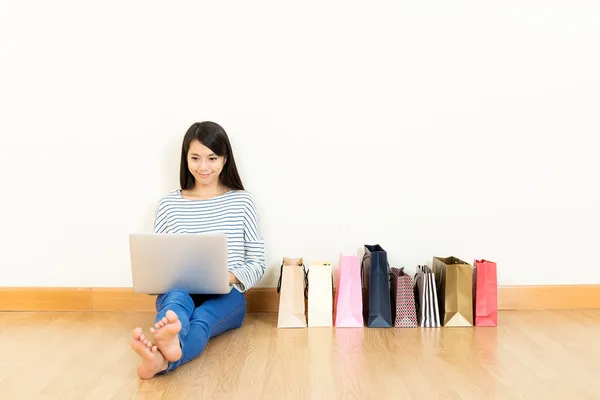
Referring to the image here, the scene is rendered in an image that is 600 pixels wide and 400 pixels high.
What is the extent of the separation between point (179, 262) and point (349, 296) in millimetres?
694

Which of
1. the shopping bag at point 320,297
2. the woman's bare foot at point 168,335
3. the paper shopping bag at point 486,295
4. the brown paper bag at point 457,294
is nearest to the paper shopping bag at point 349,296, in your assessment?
the shopping bag at point 320,297

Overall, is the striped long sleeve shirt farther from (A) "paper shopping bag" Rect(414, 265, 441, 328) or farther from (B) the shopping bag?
(A) "paper shopping bag" Rect(414, 265, 441, 328)

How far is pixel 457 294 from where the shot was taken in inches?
95.1

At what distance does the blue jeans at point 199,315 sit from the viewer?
6.31 ft

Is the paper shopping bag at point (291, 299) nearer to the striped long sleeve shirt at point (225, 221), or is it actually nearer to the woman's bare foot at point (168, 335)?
the striped long sleeve shirt at point (225, 221)

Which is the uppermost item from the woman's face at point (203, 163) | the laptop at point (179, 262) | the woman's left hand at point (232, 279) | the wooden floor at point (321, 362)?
the woman's face at point (203, 163)

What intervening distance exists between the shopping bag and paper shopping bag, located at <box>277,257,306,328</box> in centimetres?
3

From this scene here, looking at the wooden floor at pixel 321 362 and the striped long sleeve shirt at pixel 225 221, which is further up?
the striped long sleeve shirt at pixel 225 221

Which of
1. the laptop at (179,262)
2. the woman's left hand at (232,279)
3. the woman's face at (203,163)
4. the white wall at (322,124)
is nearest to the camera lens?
A: the laptop at (179,262)

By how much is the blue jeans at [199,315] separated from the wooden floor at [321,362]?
0.05 meters

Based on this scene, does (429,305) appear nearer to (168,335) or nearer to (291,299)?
(291,299)

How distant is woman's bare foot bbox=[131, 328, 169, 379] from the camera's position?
1.72 metres

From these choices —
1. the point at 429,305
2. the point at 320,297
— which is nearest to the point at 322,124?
the point at 320,297

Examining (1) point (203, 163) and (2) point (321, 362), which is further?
(1) point (203, 163)
